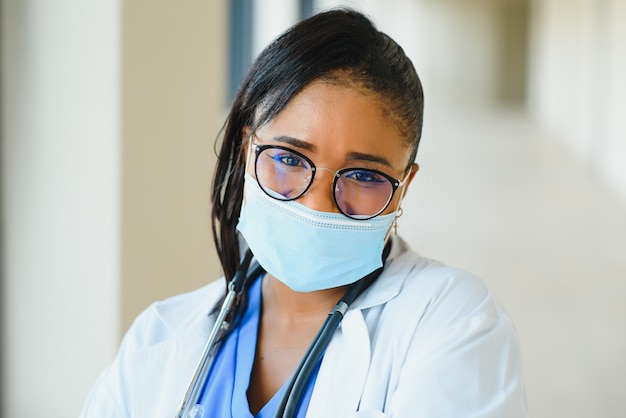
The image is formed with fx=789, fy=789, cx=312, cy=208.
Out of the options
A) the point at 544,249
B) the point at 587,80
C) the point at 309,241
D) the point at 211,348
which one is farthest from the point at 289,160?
the point at 587,80

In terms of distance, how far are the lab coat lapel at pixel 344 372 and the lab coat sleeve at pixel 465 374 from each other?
0.22ft

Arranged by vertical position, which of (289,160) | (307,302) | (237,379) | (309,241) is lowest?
(237,379)

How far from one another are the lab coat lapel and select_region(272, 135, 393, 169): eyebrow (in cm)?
24

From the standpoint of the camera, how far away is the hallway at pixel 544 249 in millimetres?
3387

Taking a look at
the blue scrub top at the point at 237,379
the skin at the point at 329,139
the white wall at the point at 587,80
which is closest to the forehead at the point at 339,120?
the skin at the point at 329,139

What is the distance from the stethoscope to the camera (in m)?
1.16

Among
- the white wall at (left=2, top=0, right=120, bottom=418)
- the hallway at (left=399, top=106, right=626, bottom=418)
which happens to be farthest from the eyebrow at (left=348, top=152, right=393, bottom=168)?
the hallway at (left=399, top=106, right=626, bottom=418)

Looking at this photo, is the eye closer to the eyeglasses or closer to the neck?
the eyeglasses

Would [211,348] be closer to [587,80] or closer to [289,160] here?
[289,160]

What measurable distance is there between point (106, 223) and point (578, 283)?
343 cm

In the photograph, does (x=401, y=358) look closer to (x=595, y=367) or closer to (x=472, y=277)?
(x=472, y=277)

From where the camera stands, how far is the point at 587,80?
10242 mm

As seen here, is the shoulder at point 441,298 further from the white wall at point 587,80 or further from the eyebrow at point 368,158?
the white wall at point 587,80

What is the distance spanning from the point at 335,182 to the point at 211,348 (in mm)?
355
